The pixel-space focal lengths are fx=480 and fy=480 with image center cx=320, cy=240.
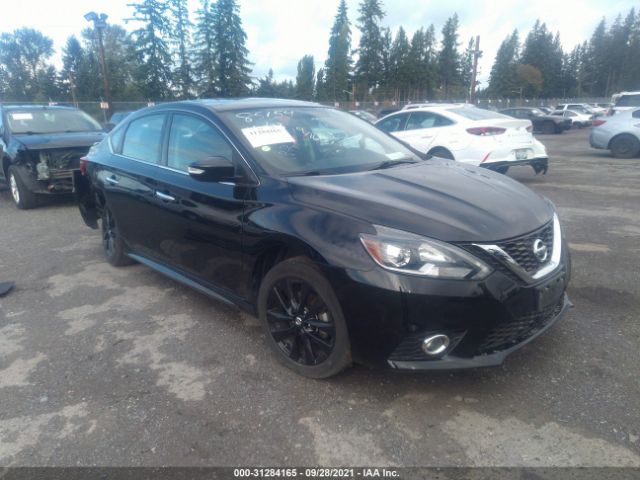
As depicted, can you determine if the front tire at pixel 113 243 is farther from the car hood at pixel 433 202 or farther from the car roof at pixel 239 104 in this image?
the car hood at pixel 433 202

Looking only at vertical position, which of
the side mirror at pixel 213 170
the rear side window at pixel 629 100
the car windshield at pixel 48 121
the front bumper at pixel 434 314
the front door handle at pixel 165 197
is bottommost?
the front bumper at pixel 434 314

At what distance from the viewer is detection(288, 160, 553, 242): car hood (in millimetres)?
2475

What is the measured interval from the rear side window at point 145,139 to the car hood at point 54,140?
12.6ft

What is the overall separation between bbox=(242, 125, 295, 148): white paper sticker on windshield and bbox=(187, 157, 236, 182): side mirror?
27 cm

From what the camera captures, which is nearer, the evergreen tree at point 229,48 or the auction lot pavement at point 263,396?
the auction lot pavement at point 263,396

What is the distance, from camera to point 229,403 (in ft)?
8.84

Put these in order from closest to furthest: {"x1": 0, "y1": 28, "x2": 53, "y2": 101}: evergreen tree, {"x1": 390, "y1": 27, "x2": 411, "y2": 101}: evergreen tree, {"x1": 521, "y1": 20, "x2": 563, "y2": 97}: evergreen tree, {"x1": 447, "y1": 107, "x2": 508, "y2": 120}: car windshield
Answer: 1. {"x1": 447, "y1": 107, "x2": 508, "y2": 120}: car windshield
2. {"x1": 0, "y1": 28, "x2": 53, "y2": 101}: evergreen tree
3. {"x1": 390, "y1": 27, "x2": 411, "y2": 101}: evergreen tree
4. {"x1": 521, "y1": 20, "x2": 563, "y2": 97}: evergreen tree

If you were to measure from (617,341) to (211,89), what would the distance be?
146 ft

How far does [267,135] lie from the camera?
3363 mm

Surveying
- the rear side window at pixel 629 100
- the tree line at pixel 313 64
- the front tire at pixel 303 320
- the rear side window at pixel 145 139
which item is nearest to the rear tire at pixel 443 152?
the rear side window at pixel 145 139

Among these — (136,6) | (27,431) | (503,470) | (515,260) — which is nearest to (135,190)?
(27,431)

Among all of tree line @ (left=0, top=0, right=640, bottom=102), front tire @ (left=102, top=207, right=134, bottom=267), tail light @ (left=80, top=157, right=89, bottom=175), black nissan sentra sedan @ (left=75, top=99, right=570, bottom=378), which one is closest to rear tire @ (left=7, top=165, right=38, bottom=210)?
tail light @ (left=80, top=157, right=89, bottom=175)

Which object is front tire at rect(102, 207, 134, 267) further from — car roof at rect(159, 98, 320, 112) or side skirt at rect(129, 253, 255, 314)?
car roof at rect(159, 98, 320, 112)

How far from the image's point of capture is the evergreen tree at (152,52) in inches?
1661
